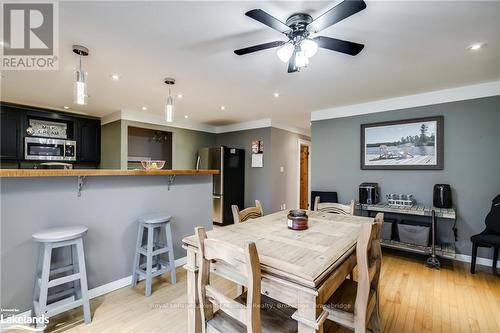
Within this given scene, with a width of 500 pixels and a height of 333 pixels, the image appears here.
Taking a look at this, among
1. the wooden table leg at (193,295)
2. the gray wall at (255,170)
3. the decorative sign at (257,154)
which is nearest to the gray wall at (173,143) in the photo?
the gray wall at (255,170)

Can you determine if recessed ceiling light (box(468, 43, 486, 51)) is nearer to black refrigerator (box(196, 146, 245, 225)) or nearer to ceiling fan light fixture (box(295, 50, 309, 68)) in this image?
ceiling fan light fixture (box(295, 50, 309, 68))

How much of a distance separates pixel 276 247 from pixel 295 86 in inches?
92.5

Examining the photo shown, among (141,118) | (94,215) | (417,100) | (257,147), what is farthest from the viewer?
(257,147)

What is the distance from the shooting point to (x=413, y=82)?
9.27 ft

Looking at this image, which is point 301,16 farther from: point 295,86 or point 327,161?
point 327,161

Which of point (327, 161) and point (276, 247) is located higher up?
point (327, 161)

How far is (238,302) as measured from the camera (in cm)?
109

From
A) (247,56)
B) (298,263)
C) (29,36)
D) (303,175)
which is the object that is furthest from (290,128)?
(298,263)

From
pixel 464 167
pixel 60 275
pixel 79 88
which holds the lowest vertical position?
pixel 60 275

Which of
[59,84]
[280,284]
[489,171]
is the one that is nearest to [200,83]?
[59,84]

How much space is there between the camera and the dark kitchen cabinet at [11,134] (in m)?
3.74

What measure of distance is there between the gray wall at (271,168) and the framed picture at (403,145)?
1.90 m

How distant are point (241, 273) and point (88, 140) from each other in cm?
511

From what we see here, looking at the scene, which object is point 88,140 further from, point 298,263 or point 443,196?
point 443,196
